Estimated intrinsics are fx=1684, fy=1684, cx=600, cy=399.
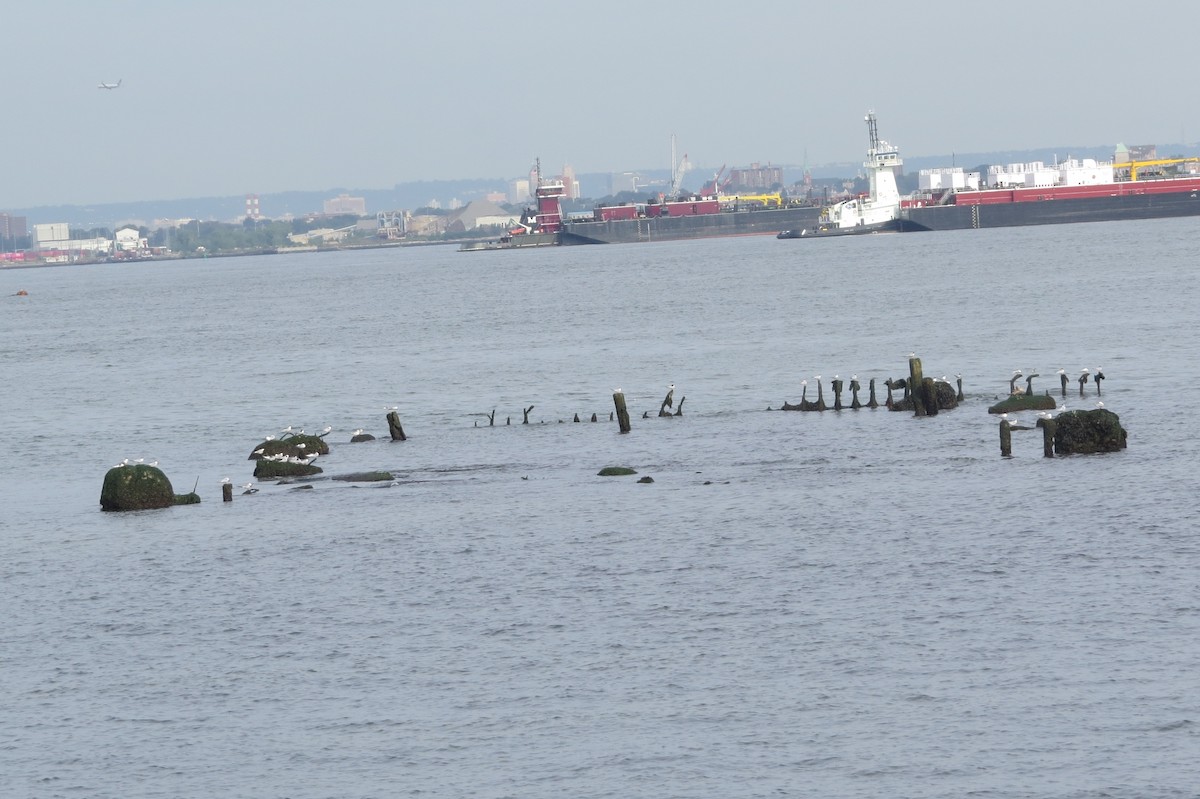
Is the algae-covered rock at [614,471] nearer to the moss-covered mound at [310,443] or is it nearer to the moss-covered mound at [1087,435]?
the moss-covered mound at [310,443]

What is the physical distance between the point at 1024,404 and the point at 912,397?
312 centimetres

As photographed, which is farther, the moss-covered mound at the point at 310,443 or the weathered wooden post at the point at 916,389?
the weathered wooden post at the point at 916,389

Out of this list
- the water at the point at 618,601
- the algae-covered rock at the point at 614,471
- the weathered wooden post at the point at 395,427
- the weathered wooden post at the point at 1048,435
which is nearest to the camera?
the water at the point at 618,601

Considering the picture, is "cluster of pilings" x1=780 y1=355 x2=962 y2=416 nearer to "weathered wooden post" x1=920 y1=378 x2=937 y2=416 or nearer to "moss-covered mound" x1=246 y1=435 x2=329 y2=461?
"weathered wooden post" x1=920 y1=378 x2=937 y2=416

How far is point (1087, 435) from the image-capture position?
37.4 metres

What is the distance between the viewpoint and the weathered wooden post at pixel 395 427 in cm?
4762

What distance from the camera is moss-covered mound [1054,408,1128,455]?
37.4 m

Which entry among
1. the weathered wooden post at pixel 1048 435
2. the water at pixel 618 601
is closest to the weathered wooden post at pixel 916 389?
the water at pixel 618 601

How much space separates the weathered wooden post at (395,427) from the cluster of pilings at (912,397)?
11.2 meters

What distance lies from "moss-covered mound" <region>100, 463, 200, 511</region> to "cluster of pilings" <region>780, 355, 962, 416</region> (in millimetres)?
18748

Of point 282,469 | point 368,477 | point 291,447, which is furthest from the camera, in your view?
point 291,447

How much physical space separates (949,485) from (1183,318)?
137ft

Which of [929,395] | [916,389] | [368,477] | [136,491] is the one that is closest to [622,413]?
[916,389]

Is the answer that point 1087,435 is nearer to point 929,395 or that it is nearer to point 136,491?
point 929,395
